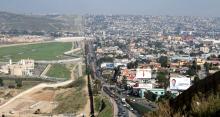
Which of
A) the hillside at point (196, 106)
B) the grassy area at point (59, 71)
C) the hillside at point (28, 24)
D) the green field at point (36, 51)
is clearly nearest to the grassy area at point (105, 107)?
the hillside at point (196, 106)

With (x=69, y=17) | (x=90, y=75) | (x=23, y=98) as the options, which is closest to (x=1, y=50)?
(x=90, y=75)

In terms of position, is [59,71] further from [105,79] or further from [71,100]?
[71,100]

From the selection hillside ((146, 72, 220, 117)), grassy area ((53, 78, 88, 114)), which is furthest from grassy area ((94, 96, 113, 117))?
hillside ((146, 72, 220, 117))

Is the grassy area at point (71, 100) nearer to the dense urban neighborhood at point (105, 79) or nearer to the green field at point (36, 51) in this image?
the dense urban neighborhood at point (105, 79)

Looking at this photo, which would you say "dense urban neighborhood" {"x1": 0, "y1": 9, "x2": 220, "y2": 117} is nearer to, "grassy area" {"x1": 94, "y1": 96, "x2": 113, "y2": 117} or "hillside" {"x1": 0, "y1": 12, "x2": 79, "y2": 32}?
"grassy area" {"x1": 94, "y1": 96, "x2": 113, "y2": 117}

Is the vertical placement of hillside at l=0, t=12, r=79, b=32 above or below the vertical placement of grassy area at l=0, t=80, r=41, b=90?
above

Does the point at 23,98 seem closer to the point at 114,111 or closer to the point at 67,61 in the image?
the point at 114,111
